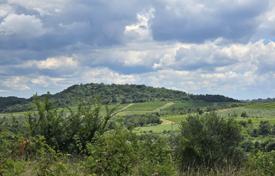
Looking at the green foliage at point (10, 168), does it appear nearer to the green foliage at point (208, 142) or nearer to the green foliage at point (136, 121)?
the green foliage at point (136, 121)

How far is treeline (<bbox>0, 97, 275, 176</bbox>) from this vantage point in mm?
9414

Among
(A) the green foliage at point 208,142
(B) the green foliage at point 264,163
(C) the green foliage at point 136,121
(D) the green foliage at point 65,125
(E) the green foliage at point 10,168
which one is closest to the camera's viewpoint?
(E) the green foliage at point 10,168

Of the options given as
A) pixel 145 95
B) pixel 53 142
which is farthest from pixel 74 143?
pixel 145 95

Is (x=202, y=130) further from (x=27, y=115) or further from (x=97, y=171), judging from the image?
(x=97, y=171)

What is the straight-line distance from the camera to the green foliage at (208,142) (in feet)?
52.2

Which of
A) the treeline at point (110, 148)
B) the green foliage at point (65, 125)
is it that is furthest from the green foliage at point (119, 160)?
the green foliage at point (65, 125)

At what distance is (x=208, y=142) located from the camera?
18156 millimetres

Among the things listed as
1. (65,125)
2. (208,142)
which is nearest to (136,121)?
(208,142)

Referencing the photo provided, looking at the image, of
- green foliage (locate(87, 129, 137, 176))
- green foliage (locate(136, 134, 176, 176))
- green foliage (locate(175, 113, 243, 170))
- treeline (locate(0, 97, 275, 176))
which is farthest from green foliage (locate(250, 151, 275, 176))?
green foliage (locate(87, 129, 137, 176))

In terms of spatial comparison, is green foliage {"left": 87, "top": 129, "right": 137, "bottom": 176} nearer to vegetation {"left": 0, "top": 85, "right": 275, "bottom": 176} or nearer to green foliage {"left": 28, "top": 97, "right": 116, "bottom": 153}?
vegetation {"left": 0, "top": 85, "right": 275, "bottom": 176}

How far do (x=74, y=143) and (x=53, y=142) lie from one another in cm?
62

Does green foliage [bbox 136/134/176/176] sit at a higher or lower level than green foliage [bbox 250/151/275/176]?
higher

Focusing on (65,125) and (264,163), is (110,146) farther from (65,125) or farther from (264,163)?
(264,163)

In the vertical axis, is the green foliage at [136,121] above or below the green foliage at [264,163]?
above
